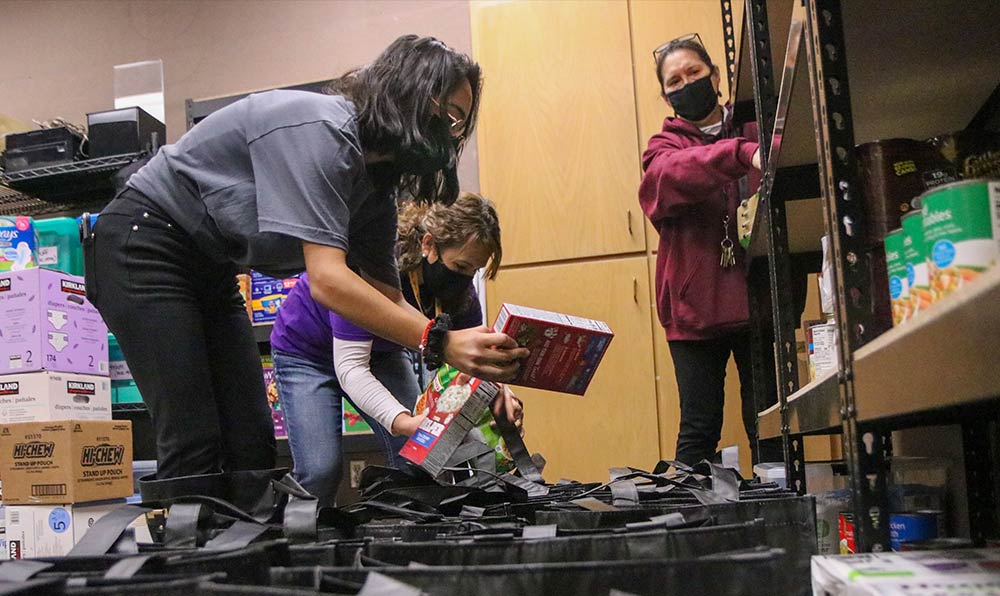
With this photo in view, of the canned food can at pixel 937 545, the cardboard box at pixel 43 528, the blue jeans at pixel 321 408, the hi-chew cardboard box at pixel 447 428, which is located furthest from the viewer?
the cardboard box at pixel 43 528

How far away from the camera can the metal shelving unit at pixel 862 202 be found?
59 cm

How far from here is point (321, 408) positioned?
2133 millimetres

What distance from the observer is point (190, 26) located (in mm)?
4043

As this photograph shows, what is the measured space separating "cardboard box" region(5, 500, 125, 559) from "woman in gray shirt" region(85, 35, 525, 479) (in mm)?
1454

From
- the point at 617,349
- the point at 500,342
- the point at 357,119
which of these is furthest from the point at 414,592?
the point at 617,349

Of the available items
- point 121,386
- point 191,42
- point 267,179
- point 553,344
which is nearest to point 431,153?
point 267,179

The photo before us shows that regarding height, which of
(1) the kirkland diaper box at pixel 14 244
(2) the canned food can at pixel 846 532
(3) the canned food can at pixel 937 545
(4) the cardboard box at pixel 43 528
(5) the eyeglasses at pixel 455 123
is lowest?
(4) the cardboard box at pixel 43 528

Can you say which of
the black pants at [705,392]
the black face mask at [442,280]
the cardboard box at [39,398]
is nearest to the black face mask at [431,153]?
the black face mask at [442,280]

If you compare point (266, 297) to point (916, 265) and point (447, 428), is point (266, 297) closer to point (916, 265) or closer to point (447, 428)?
point (447, 428)

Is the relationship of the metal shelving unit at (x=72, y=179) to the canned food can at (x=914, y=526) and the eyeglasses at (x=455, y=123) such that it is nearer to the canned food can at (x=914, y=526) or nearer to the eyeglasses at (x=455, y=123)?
the eyeglasses at (x=455, y=123)

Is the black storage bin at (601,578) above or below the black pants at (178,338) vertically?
below

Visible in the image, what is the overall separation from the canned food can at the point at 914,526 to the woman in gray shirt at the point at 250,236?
594 millimetres

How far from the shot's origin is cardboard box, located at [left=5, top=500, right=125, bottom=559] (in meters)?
2.66

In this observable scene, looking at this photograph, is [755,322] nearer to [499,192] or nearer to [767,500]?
[767,500]
